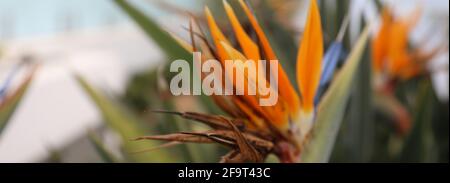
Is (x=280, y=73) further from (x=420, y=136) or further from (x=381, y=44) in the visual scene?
(x=381, y=44)

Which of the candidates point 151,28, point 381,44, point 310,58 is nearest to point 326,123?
point 310,58

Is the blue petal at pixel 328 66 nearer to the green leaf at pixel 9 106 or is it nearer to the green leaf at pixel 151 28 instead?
the green leaf at pixel 151 28

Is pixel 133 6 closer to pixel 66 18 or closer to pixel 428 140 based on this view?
pixel 428 140

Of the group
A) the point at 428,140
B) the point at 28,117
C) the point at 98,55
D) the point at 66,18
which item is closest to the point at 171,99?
the point at 428,140

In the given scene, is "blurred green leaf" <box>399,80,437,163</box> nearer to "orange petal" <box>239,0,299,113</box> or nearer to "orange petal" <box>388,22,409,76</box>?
"orange petal" <box>388,22,409,76</box>

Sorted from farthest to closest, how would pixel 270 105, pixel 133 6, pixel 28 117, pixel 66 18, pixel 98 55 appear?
pixel 98 55
pixel 66 18
pixel 28 117
pixel 133 6
pixel 270 105
